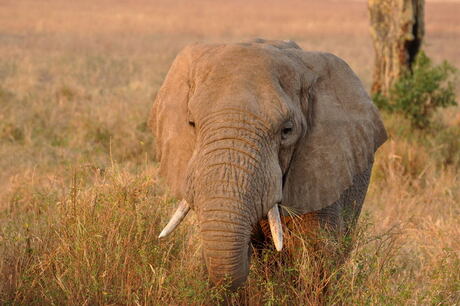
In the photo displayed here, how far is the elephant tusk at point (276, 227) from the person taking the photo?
144 inches

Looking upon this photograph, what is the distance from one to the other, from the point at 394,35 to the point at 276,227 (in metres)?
6.86

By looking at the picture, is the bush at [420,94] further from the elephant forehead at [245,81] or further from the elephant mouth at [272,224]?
the elephant mouth at [272,224]

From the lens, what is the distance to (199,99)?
391 centimetres

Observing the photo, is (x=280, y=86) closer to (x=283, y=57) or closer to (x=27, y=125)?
(x=283, y=57)

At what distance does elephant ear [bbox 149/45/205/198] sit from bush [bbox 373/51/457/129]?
5.65 metres

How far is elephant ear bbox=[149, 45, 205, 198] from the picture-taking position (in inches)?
163

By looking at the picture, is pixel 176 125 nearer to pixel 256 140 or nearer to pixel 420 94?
pixel 256 140

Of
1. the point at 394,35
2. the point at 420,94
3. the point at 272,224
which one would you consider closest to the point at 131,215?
the point at 272,224

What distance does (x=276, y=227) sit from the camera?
3.71m

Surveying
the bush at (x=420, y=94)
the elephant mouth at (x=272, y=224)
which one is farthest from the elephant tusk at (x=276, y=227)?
the bush at (x=420, y=94)

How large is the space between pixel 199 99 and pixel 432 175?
5.16 metres

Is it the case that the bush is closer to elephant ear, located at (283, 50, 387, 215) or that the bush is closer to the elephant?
the elephant

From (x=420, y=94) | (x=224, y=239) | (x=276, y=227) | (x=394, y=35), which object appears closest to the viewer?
(x=224, y=239)

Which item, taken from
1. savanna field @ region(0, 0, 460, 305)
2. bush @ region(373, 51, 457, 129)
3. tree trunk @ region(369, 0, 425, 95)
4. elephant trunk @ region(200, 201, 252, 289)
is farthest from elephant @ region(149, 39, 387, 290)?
tree trunk @ region(369, 0, 425, 95)
